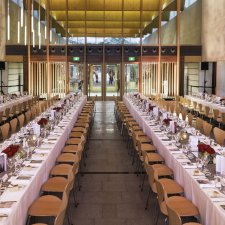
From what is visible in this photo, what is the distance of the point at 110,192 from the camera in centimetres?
670

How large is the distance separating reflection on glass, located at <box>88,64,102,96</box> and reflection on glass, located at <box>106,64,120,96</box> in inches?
19.0

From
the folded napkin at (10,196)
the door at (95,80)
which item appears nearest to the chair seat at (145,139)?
the folded napkin at (10,196)

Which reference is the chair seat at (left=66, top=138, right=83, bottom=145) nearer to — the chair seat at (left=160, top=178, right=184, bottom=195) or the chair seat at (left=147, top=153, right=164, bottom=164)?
the chair seat at (left=147, top=153, right=164, bottom=164)

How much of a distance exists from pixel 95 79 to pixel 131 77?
3.31 m

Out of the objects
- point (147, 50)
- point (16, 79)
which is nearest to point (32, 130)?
point (147, 50)

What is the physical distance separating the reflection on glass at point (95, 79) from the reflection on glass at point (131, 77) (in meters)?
1.55

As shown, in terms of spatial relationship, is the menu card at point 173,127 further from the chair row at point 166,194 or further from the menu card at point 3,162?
the menu card at point 3,162

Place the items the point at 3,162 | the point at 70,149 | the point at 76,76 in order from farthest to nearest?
the point at 76,76 → the point at 70,149 → the point at 3,162

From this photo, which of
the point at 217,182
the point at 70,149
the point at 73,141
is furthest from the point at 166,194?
the point at 73,141

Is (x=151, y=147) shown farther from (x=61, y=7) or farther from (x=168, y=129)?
(x=61, y=7)

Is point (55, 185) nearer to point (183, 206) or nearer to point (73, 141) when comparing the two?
point (183, 206)

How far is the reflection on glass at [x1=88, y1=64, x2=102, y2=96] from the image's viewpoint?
22.0m

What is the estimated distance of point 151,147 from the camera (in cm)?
793

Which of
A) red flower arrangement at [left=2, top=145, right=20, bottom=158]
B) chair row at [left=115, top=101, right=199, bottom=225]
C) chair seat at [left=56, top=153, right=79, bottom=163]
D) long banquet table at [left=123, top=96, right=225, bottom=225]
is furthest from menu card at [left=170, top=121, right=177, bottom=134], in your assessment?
red flower arrangement at [left=2, top=145, right=20, bottom=158]
